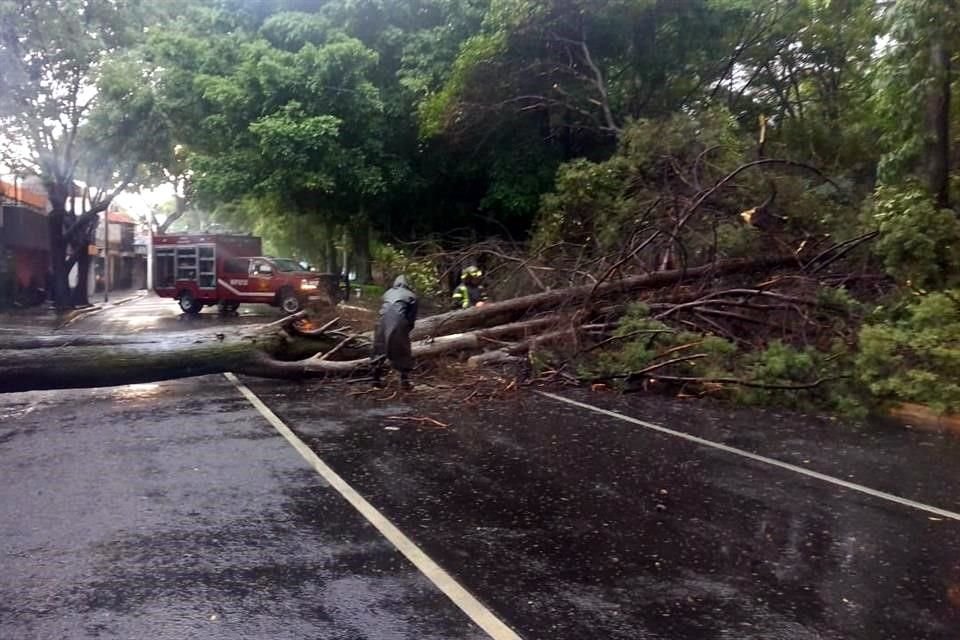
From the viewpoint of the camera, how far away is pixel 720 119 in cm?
1459

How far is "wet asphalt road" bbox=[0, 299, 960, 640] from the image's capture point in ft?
13.6

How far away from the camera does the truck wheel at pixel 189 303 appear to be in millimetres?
28016

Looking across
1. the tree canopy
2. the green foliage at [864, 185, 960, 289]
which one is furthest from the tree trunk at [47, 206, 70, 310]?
the green foliage at [864, 185, 960, 289]

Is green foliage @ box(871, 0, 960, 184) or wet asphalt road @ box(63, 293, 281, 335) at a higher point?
green foliage @ box(871, 0, 960, 184)

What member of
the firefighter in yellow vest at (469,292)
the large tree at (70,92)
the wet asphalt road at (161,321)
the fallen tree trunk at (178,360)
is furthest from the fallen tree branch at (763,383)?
the large tree at (70,92)

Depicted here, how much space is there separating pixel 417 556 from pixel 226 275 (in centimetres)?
2401

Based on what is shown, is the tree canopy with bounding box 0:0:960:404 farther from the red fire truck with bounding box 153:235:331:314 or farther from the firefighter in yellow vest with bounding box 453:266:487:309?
the red fire truck with bounding box 153:235:331:314

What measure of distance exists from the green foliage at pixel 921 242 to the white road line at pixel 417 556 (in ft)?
24.6

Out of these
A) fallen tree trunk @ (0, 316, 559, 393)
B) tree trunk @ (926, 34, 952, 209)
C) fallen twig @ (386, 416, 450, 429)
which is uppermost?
tree trunk @ (926, 34, 952, 209)

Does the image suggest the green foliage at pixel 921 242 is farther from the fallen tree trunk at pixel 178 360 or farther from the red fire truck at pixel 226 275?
the red fire truck at pixel 226 275

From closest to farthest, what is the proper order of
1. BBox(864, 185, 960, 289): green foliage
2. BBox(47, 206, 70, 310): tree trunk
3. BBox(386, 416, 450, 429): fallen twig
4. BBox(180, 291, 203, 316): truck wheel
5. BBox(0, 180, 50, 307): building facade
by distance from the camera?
1. BBox(386, 416, 450, 429): fallen twig
2. BBox(864, 185, 960, 289): green foliage
3. BBox(180, 291, 203, 316): truck wheel
4. BBox(47, 206, 70, 310): tree trunk
5. BBox(0, 180, 50, 307): building facade

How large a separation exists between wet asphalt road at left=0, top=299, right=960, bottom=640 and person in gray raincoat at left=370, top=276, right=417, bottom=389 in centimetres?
164

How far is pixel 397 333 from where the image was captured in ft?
34.9

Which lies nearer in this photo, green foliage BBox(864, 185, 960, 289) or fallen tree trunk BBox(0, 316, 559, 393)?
fallen tree trunk BBox(0, 316, 559, 393)
